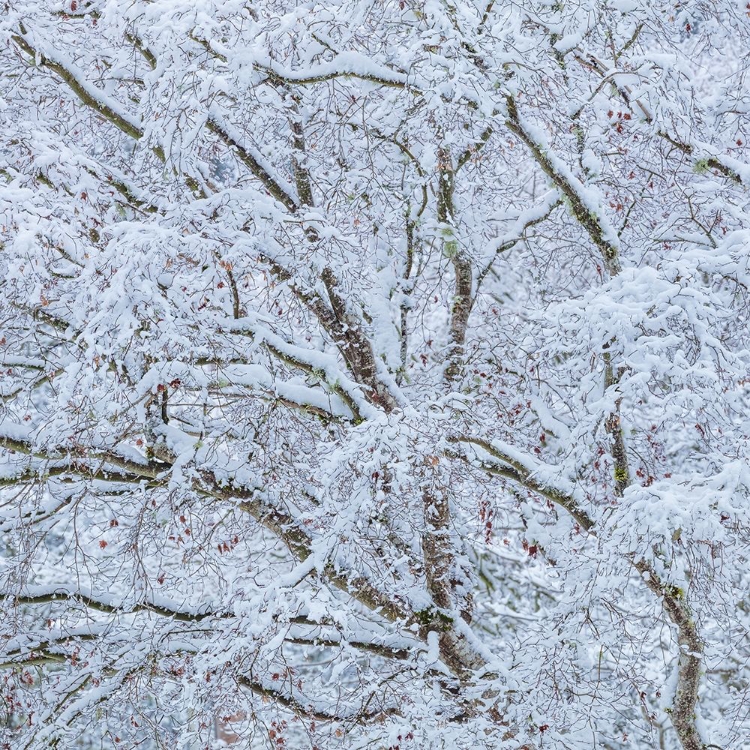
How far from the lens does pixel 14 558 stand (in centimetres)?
501

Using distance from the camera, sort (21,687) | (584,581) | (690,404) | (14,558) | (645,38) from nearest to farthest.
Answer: (690,404) < (584,581) < (14,558) < (21,687) < (645,38)

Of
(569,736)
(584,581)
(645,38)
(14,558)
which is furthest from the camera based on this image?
(645,38)

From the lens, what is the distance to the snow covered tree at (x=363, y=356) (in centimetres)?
385

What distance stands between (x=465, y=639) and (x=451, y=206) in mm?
2625

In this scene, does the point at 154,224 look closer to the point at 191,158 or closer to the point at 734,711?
the point at 191,158

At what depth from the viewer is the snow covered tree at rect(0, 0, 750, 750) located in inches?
152

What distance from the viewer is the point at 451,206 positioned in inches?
223

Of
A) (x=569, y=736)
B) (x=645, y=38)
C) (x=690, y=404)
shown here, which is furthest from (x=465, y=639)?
(x=645, y=38)

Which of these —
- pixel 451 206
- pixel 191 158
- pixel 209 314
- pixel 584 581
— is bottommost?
pixel 584 581

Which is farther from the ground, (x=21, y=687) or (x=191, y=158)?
(x=191, y=158)

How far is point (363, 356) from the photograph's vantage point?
545cm

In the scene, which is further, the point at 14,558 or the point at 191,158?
the point at 14,558

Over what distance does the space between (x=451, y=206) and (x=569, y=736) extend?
3.11 m

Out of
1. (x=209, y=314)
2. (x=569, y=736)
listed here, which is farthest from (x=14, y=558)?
(x=569, y=736)
